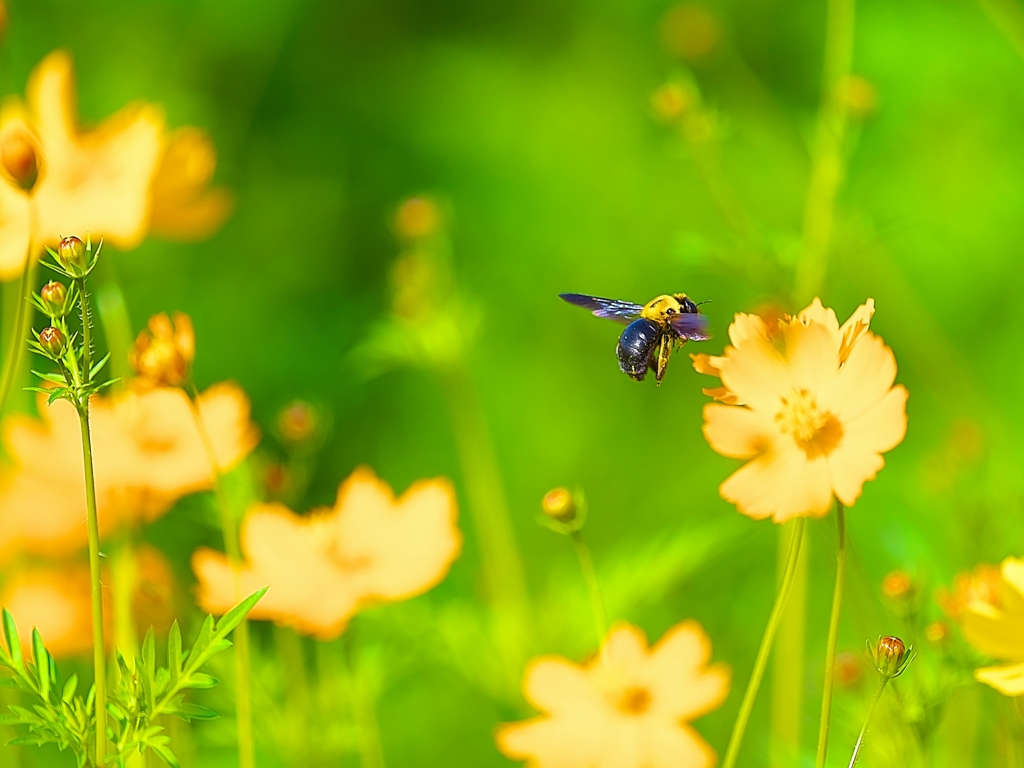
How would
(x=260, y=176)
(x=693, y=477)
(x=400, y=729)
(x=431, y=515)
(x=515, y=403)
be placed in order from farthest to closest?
(x=260, y=176) < (x=515, y=403) < (x=693, y=477) < (x=400, y=729) < (x=431, y=515)

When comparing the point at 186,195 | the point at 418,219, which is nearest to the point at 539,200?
the point at 418,219

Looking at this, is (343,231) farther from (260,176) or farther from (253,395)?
(253,395)

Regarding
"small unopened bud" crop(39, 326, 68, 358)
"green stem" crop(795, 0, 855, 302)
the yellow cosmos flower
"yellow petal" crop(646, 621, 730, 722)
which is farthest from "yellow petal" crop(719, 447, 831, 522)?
"green stem" crop(795, 0, 855, 302)

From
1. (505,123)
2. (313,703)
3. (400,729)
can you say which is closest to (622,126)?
(505,123)

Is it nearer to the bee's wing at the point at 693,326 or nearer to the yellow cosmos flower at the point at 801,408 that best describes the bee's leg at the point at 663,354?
the bee's wing at the point at 693,326

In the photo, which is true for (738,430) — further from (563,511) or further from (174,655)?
(174,655)

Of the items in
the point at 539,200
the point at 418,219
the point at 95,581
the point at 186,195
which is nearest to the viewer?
the point at 95,581
